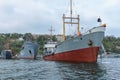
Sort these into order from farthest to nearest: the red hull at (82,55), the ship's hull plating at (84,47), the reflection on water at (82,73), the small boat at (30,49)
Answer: the small boat at (30,49) → the ship's hull plating at (84,47) → the red hull at (82,55) → the reflection on water at (82,73)

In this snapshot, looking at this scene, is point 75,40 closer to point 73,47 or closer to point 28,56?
point 73,47

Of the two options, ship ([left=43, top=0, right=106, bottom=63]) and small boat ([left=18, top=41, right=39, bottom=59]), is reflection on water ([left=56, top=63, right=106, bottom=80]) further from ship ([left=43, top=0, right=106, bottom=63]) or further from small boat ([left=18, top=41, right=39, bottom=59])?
small boat ([left=18, top=41, right=39, bottom=59])

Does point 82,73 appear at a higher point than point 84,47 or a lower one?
lower

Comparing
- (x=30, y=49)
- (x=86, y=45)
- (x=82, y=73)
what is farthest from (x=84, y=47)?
(x=30, y=49)

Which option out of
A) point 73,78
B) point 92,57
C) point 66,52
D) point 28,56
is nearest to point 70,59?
point 66,52

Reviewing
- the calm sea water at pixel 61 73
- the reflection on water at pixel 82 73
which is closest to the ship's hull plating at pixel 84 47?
the calm sea water at pixel 61 73

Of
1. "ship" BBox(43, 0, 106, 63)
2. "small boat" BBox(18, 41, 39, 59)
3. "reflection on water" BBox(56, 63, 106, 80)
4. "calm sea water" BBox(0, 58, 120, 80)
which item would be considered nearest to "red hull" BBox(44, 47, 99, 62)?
"ship" BBox(43, 0, 106, 63)

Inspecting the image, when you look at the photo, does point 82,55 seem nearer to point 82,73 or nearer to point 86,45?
point 86,45

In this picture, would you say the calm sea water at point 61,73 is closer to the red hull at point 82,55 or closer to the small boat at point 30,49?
the red hull at point 82,55

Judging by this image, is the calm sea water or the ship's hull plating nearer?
the calm sea water

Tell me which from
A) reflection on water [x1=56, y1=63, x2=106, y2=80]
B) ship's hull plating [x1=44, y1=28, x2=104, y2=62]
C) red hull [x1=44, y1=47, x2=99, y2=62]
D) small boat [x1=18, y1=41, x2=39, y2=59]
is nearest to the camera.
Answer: reflection on water [x1=56, y1=63, x2=106, y2=80]

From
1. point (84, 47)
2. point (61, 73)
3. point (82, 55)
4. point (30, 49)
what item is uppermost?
point (84, 47)

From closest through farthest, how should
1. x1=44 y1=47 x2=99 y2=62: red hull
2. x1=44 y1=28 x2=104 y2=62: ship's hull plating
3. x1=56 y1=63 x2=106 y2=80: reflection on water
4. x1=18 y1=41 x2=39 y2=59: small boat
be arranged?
x1=56 y1=63 x2=106 y2=80: reflection on water → x1=44 y1=47 x2=99 y2=62: red hull → x1=44 y1=28 x2=104 y2=62: ship's hull plating → x1=18 y1=41 x2=39 y2=59: small boat

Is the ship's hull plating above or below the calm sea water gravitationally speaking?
above
